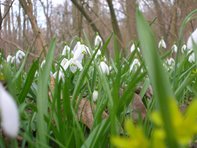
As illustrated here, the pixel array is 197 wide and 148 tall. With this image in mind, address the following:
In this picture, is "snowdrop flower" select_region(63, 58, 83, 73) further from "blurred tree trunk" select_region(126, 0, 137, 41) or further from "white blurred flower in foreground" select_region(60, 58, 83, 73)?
"blurred tree trunk" select_region(126, 0, 137, 41)

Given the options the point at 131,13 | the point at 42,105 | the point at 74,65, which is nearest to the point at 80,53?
the point at 74,65

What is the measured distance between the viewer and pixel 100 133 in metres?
1.00

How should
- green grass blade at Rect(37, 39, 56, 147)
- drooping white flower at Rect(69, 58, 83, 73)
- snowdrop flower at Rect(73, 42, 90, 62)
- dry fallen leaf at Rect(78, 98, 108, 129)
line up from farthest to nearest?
snowdrop flower at Rect(73, 42, 90, 62), drooping white flower at Rect(69, 58, 83, 73), dry fallen leaf at Rect(78, 98, 108, 129), green grass blade at Rect(37, 39, 56, 147)

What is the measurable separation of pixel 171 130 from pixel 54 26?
52.1 feet

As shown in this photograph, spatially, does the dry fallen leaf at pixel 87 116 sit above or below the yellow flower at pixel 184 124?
below

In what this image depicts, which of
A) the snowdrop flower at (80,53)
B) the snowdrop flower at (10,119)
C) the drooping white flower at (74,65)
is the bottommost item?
the snowdrop flower at (10,119)

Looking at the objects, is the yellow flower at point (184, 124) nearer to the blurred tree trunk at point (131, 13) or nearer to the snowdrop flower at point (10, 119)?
the snowdrop flower at point (10, 119)

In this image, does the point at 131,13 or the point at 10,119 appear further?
the point at 131,13

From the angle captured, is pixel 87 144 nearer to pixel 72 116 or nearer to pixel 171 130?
pixel 72 116

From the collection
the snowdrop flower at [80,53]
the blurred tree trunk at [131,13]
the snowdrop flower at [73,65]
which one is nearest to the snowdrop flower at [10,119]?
the snowdrop flower at [73,65]

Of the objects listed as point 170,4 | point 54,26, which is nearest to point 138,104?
point 170,4

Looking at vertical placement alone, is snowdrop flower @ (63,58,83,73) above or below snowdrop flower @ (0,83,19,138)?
above

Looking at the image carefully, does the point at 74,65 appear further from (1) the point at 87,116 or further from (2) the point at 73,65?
Result: (1) the point at 87,116

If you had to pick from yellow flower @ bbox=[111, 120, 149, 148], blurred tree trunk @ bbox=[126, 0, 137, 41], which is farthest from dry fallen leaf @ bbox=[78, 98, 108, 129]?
blurred tree trunk @ bbox=[126, 0, 137, 41]
